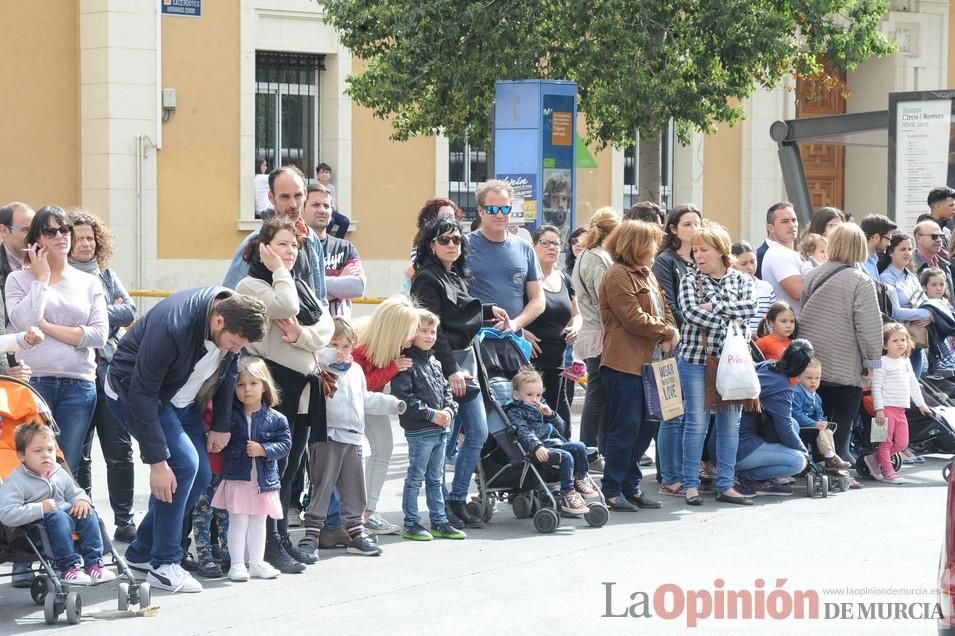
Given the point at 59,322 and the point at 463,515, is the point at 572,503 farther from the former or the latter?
the point at 59,322

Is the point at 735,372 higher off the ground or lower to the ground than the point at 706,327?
lower

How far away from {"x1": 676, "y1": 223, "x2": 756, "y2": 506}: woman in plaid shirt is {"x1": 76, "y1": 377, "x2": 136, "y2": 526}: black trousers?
142 inches

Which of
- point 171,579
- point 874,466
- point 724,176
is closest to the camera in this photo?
point 171,579

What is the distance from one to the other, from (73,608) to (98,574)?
408mm

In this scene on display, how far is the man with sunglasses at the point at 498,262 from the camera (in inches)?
404

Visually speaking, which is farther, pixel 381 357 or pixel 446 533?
pixel 446 533

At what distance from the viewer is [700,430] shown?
10.5m

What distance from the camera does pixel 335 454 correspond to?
8805 mm

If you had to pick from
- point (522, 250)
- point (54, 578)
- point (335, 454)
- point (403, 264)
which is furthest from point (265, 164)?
point (54, 578)

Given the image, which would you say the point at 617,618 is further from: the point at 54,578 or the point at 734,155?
the point at 734,155

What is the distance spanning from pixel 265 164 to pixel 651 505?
44.0 ft

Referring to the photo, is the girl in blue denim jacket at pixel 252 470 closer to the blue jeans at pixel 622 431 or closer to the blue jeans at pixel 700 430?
the blue jeans at pixel 622 431

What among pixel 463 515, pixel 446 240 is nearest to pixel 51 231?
pixel 446 240

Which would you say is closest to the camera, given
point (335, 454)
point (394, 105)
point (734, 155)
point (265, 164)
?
point (335, 454)
